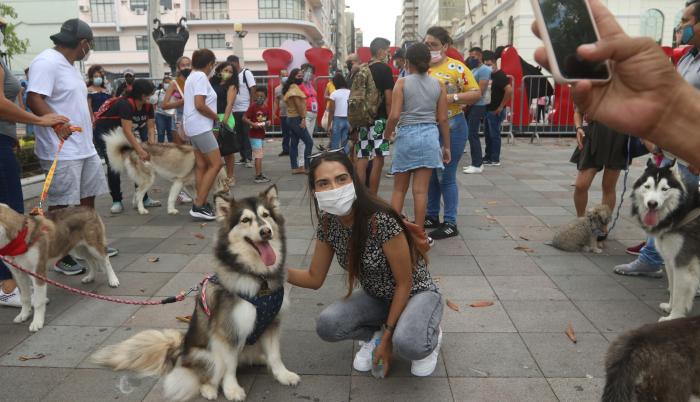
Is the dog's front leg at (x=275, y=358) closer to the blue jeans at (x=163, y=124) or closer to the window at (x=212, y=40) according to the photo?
the blue jeans at (x=163, y=124)

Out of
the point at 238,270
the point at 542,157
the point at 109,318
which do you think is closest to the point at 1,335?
the point at 109,318

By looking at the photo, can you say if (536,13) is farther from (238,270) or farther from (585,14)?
(238,270)

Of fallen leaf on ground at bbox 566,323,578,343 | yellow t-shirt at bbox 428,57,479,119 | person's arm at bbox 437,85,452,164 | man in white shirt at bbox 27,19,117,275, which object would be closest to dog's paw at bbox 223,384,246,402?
fallen leaf on ground at bbox 566,323,578,343

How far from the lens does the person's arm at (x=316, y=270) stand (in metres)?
3.20

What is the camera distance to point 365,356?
3.15 metres

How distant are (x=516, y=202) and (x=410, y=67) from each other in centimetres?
350

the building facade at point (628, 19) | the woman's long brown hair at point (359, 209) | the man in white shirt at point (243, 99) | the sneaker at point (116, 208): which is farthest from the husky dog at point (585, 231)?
the building facade at point (628, 19)

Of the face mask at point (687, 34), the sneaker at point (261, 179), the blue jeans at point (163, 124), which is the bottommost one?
the sneaker at point (261, 179)

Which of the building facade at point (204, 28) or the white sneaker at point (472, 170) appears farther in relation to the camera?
the building facade at point (204, 28)

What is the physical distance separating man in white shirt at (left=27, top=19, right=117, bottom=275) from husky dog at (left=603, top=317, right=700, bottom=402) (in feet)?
14.7

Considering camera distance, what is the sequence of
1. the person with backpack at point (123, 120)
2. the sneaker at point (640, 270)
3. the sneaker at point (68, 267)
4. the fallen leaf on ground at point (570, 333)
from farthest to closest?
the person with backpack at point (123, 120), the sneaker at point (68, 267), the sneaker at point (640, 270), the fallen leaf on ground at point (570, 333)

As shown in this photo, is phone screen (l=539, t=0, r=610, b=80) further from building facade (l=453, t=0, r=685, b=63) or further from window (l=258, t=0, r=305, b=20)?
window (l=258, t=0, r=305, b=20)

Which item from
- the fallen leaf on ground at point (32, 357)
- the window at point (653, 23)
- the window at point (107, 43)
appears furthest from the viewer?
the window at point (107, 43)

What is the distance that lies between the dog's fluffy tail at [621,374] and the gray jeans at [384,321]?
993mm
